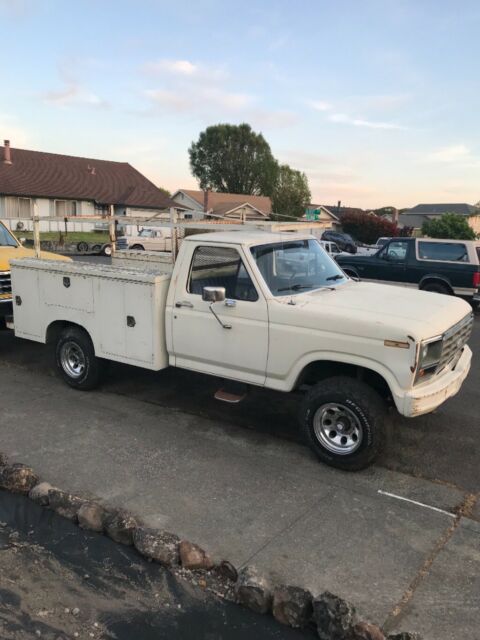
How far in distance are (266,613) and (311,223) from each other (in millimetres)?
4498

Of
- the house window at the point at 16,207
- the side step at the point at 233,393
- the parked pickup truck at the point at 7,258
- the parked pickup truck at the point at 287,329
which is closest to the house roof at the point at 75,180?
the house window at the point at 16,207

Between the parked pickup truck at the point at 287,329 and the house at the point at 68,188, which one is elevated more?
the house at the point at 68,188

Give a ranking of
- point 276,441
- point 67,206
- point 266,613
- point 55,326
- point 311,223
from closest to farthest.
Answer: point 266,613
point 276,441
point 311,223
point 55,326
point 67,206

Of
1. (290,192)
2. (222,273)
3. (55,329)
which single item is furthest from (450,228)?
(222,273)

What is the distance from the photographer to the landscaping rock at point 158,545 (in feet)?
11.4

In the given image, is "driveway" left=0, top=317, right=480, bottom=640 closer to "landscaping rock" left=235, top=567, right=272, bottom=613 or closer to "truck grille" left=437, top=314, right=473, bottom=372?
"landscaping rock" left=235, top=567, right=272, bottom=613

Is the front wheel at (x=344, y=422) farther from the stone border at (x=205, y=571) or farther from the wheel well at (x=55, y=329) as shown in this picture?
the wheel well at (x=55, y=329)

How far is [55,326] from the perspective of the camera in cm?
689

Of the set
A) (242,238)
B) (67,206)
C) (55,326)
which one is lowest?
(55,326)

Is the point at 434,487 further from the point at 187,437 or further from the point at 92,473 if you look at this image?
the point at 92,473

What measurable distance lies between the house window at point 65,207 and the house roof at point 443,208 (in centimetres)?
5992

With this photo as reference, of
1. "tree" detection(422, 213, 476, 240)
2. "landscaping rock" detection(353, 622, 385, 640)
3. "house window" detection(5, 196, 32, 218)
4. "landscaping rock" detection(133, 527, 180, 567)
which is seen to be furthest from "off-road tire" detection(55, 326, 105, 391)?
"tree" detection(422, 213, 476, 240)

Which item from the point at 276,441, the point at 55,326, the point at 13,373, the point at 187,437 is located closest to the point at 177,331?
the point at 187,437

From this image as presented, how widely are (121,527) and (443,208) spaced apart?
307ft
